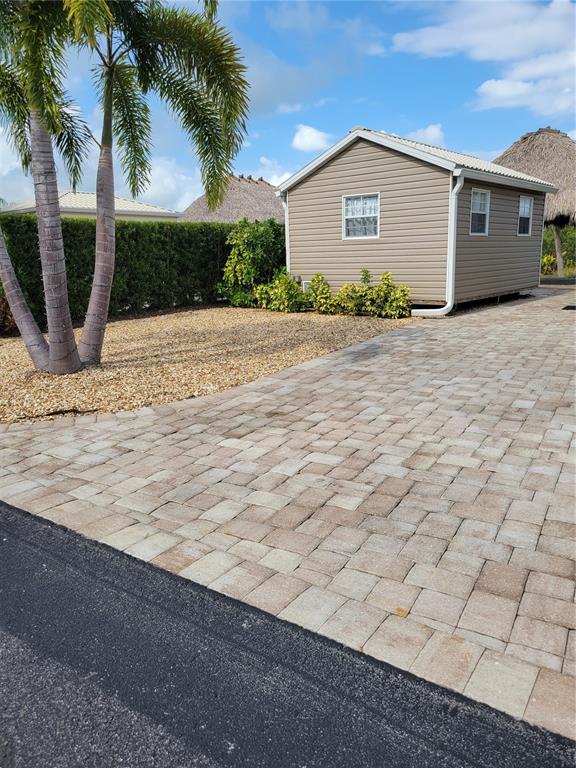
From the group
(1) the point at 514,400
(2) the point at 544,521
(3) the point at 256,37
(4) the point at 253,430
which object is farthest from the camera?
(3) the point at 256,37

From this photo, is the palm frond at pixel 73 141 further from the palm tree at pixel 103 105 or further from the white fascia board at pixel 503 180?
the white fascia board at pixel 503 180

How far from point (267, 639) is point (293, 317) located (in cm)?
1059

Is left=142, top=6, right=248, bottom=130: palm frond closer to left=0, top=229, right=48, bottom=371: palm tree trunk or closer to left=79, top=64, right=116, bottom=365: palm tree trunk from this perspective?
left=79, top=64, right=116, bottom=365: palm tree trunk

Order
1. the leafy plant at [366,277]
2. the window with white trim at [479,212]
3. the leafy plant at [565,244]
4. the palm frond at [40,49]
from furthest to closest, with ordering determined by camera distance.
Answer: the leafy plant at [565,244]
the leafy plant at [366,277]
the window with white trim at [479,212]
the palm frond at [40,49]

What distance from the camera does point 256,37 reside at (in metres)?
7.88

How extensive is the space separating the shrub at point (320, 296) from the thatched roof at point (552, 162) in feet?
35.1

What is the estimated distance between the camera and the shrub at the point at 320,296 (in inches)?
507

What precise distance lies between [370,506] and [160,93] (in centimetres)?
671

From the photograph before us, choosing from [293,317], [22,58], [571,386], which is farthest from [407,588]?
[293,317]

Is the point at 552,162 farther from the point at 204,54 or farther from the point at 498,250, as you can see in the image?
the point at 204,54

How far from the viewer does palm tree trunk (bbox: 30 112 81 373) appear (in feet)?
19.8

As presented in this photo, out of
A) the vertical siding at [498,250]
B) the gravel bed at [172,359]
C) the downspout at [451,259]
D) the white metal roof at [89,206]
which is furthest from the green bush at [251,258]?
the white metal roof at [89,206]

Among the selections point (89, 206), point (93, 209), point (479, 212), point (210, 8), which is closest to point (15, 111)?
point (210, 8)

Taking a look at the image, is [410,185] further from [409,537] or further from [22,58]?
[409,537]
